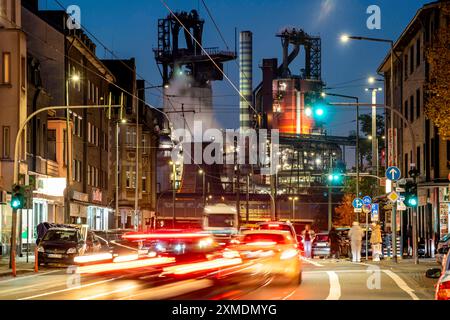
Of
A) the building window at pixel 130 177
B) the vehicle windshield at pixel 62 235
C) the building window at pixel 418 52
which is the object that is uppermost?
the building window at pixel 418 52

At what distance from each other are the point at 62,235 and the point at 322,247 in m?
16.2

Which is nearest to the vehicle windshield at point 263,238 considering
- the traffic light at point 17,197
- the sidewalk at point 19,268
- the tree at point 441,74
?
the tree at point 441,74

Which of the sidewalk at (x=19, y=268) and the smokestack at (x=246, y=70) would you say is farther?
the smokestack at (x=246, y=70)

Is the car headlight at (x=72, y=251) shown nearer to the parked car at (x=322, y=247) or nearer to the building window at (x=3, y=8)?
the building window at (x=3, y=8)

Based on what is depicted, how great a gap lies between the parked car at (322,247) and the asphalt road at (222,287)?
55.0ft

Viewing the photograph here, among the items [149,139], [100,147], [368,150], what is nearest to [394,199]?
[100,147]

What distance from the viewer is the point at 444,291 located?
1077 centimetres

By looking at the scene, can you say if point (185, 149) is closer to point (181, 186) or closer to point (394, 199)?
point (181, 186)

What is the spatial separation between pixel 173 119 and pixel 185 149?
633 centimetres

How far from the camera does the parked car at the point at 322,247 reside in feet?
165

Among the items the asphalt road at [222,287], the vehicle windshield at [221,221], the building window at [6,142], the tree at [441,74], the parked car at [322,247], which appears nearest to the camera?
the asphalt road at [222,287]

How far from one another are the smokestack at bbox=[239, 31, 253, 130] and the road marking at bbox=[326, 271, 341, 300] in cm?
10278

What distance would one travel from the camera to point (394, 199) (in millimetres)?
36438

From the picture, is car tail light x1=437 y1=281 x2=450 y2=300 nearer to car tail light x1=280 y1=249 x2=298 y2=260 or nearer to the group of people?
car tail light x1=280 y1=249 x2=298 y2=260
